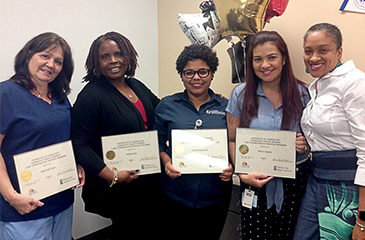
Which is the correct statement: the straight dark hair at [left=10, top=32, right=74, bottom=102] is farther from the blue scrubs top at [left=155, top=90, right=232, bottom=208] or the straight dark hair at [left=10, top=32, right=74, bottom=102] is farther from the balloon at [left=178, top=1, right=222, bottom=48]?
the balloon at [left=178, top=1, right=222, bottom=48]

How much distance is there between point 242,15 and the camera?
1.53 m

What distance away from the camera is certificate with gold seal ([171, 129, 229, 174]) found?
1.38 metres

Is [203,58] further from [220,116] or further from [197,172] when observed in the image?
[197,172]

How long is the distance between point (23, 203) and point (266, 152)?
1223mm

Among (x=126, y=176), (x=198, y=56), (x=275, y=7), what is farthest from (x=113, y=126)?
(x=275, y=7)

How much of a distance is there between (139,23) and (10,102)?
163 cm

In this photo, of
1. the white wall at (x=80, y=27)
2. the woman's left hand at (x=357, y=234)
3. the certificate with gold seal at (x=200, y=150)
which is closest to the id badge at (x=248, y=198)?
the certificate with gold seal at (x=200, y=150)

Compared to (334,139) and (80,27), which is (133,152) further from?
(80,27)

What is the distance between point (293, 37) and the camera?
1774 mm

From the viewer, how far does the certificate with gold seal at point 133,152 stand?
1.39 m

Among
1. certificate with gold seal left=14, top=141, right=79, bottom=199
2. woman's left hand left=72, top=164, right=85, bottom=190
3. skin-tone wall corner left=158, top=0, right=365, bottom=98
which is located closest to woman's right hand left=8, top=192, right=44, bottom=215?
certificate with gold seal left=14, top=141, right=79, bottom=199

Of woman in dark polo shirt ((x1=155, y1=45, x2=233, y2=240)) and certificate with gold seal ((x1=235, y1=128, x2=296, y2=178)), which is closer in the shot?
certificate with gold seal ((x1=235, y1=128, x2=296, y2=178))

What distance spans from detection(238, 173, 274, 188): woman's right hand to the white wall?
5.04 feet

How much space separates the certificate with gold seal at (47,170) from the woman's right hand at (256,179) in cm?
93
